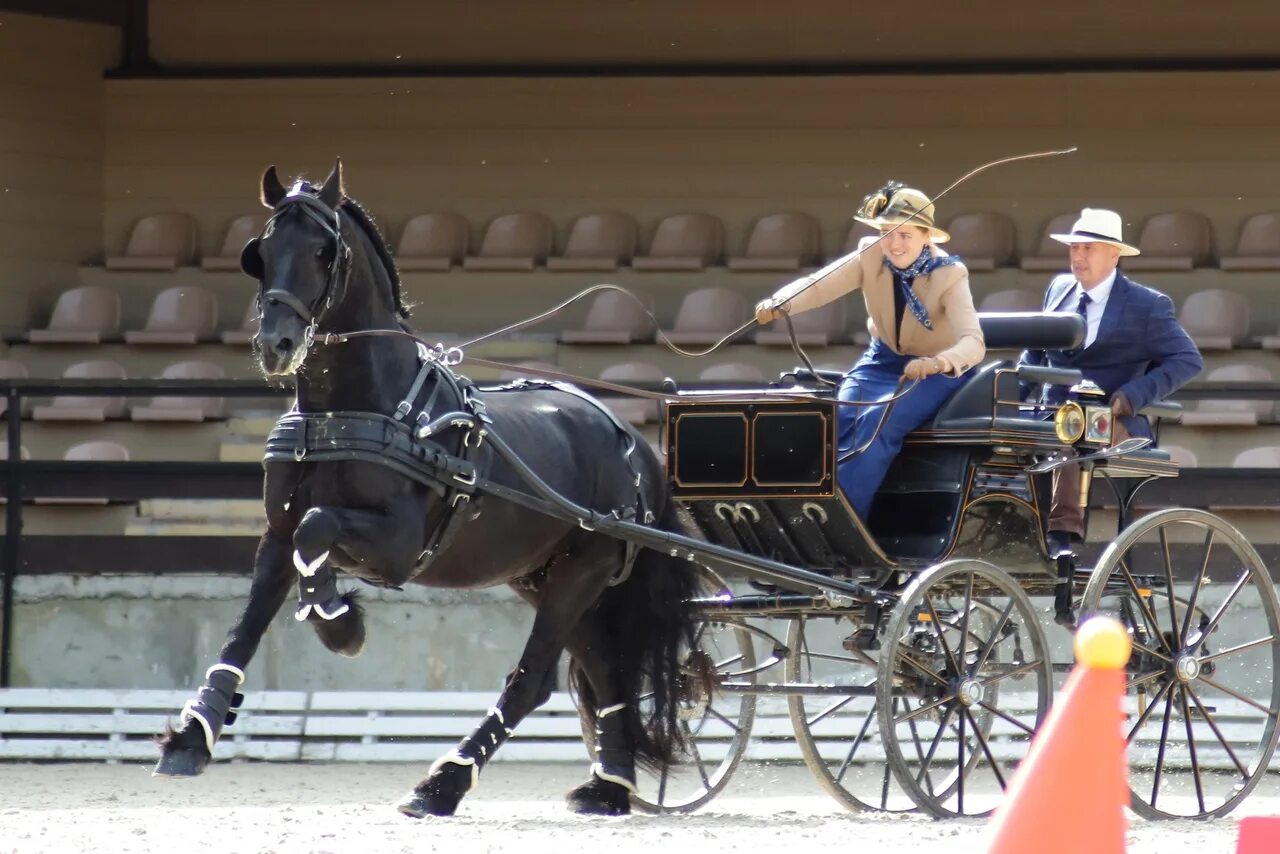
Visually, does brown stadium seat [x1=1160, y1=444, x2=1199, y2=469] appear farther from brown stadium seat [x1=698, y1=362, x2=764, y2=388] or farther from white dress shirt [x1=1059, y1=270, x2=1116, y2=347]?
white dress shirt [x1=1059, y1=270, x2=1116, y2=347]

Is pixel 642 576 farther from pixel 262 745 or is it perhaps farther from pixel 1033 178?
pixel 1033 178

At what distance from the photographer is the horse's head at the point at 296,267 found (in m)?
5.16

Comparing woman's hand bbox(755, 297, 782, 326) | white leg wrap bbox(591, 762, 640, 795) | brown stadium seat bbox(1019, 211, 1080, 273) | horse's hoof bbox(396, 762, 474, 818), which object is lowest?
white leg wrap bbox(591, 762, 640, 795)

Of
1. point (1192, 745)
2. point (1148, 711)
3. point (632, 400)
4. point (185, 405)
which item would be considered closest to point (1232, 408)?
point (632, 400)

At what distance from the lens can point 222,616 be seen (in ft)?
31.4

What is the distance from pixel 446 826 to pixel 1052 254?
8.34 m

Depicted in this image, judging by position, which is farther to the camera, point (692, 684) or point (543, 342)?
point (543, 342)

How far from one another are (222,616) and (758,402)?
14.0 ft

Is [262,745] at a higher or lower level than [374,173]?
lower

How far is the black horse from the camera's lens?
527 cm

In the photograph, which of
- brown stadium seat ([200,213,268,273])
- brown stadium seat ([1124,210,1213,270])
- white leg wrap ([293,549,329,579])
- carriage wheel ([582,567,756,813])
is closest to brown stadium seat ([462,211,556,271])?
brown stadium seat ([200,213,268,273])

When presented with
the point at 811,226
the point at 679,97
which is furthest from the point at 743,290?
the point at 679,97

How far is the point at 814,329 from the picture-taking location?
12.3 m

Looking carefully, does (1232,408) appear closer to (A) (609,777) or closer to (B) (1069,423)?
(B) (1069,423)
